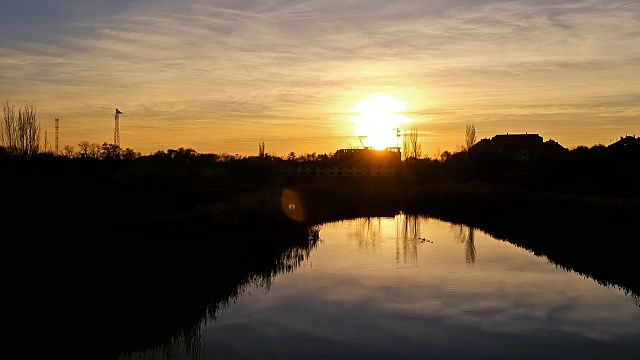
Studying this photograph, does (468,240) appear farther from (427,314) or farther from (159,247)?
(159,247)

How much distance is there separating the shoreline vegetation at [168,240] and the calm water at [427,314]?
96cm

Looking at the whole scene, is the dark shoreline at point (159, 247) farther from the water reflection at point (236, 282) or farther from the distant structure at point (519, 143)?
the distant structure at point (519, 143)

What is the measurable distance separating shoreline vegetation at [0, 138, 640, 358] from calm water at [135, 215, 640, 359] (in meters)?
0.96

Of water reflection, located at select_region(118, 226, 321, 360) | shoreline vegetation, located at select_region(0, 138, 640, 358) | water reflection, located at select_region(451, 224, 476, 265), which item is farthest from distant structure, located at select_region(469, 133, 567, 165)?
water reflection, located at select_region(118, 226, 321, 360)

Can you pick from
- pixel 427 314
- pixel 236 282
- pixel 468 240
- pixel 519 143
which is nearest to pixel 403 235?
pixel 468 240

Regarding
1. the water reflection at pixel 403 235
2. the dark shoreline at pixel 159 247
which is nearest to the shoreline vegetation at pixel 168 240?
the dark shoreline at pixel 159 247

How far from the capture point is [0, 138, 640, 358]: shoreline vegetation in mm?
12578

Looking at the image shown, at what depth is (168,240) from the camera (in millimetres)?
19438

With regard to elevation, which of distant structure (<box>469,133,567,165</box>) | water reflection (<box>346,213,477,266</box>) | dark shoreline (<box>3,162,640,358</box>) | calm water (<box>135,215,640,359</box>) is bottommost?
calm water (<box>135,215,640,359</box>)

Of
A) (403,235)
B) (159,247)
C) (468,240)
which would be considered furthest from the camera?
(403,235)

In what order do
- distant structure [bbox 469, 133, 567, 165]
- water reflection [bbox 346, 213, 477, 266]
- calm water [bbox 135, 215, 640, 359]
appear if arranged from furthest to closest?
distant structure [bbox 469, 133, 567, 165] < water reflection [bbox 346, 213, 477, 266] < calm water [bbox 135, 215, 640, 359]

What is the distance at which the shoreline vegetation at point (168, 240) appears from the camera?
12578mm

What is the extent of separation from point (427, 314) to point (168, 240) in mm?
9056

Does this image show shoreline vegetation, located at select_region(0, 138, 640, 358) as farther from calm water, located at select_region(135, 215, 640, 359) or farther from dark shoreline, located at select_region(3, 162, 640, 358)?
calm water, located at select_region(135, 215, 640, 359)
